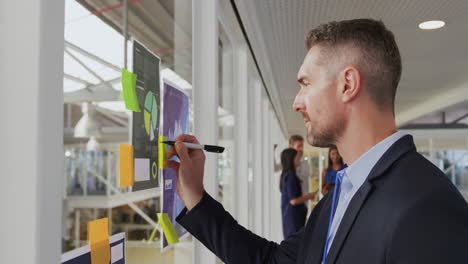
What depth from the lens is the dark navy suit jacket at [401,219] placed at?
2.48 feet

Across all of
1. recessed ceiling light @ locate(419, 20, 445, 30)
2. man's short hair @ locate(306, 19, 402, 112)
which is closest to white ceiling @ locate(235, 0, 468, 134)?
recessed ceiling light @ locate(419, 20, 445, 30)

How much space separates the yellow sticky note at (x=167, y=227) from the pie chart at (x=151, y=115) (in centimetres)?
25

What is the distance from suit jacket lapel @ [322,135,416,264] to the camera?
91cm

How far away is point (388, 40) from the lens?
1.11 meters

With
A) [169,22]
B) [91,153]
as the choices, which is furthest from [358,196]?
[169,22]

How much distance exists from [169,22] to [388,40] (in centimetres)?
92

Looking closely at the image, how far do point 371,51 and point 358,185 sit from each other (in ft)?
1.04

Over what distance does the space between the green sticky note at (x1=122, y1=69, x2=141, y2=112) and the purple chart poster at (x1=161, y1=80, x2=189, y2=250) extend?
0.22 metres

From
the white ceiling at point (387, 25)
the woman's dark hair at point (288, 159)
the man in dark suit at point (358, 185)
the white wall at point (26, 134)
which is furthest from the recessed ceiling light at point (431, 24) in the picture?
the white wall at point (26, 134)

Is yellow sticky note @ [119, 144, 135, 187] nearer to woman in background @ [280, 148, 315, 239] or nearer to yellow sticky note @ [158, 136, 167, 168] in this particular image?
yellow sticky note @ [158, 136, 167, 168]

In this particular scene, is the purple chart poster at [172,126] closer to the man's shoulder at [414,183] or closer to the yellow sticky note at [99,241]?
the yellow sticky note at [99,241]

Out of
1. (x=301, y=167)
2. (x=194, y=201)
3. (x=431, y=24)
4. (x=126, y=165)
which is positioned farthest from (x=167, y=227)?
(x=301, y=167)

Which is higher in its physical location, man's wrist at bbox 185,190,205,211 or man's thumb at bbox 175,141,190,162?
man's thumb at bbox 175,141,190,162

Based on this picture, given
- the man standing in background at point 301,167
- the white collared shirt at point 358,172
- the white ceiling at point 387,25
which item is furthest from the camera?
the man standing in background at point 301,167
